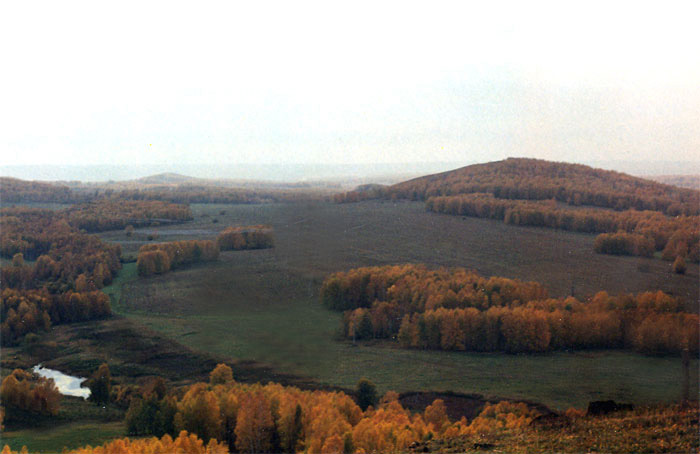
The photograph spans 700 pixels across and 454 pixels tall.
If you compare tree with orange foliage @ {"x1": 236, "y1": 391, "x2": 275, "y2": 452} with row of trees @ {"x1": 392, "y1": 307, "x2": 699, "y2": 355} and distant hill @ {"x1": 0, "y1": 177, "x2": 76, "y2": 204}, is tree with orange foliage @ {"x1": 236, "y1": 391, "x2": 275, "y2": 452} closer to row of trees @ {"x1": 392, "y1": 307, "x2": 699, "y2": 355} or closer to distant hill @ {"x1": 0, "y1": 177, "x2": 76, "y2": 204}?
row of trees @ {"x1": 392, "y1": 307, "x2": 699, "y2": 355}

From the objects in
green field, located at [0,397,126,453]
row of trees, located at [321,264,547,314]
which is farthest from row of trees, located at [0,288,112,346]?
row of trees, located at [321,264,547,314]

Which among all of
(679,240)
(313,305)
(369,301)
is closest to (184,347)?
(313,305)

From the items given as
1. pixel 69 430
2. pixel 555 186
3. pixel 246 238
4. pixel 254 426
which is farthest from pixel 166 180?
pixel 254 426

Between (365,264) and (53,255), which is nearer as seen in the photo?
(365,264)

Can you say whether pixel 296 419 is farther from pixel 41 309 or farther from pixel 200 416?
pixel 41 309

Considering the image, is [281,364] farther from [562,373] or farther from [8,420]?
[562,373]
